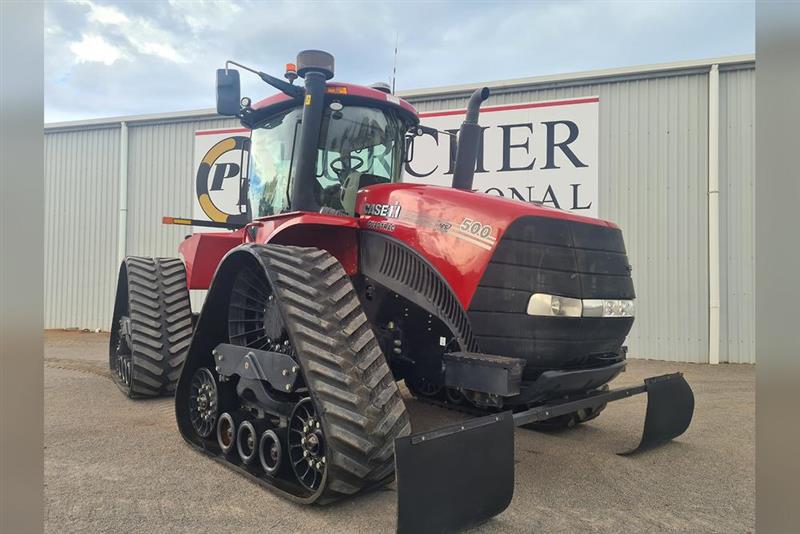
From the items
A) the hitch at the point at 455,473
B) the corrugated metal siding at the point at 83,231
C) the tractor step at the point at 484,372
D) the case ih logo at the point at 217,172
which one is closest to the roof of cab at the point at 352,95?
the tractor step at the point at 484,372

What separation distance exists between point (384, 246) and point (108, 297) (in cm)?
1162

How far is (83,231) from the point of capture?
13.5 m

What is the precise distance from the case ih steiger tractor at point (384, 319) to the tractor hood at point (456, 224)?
13mm

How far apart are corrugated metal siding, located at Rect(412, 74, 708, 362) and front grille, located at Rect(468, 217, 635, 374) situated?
688 cm

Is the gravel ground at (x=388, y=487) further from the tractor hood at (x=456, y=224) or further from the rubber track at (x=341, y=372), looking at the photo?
the tractor hood at (x=456, y=224)

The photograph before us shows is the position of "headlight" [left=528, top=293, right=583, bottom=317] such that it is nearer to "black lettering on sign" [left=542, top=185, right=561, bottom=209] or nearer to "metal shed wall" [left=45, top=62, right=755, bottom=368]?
"black lettering on sign" [left=542, top=185, right=561, bottom=209]

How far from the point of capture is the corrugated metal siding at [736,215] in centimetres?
923

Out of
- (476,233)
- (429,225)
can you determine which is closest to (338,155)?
(429,225)

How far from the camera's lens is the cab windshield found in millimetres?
4266

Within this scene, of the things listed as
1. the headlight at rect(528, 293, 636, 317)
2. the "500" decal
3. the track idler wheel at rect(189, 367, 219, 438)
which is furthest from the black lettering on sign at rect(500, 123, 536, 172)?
the track idler wheel at rect(189, 367, 219, 438)

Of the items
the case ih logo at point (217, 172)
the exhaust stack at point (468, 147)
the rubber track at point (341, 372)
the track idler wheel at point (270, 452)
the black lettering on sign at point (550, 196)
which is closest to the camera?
the rubber track at point (341, 372)

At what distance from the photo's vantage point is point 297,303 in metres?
3.19

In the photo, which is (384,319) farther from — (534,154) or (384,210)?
(534,154)

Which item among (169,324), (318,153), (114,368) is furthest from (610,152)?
(114,368)
